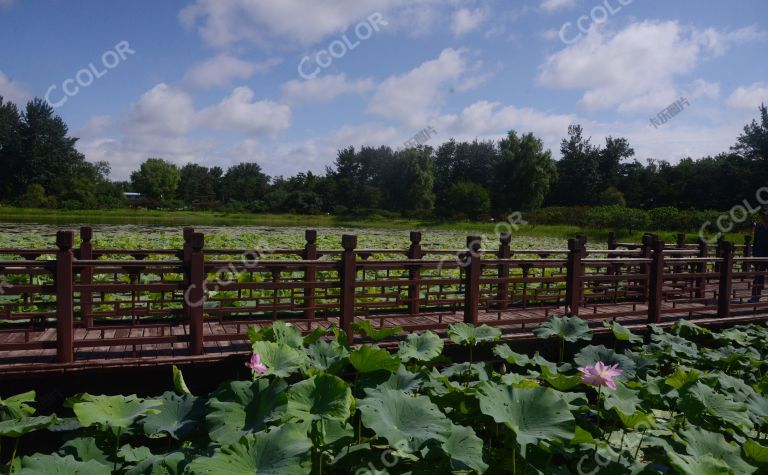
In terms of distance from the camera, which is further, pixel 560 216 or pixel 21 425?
pixel 560 216

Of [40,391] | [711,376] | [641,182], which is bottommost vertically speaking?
[40,391]

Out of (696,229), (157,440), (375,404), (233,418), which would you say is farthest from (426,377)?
(696,229)

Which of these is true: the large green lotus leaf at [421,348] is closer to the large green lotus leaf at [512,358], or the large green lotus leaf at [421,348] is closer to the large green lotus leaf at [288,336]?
the large green lotus leaf at [512,358]

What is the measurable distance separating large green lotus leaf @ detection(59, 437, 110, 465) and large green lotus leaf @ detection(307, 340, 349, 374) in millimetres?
1289

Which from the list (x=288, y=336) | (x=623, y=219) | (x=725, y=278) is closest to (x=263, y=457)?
(x=288, y=336)

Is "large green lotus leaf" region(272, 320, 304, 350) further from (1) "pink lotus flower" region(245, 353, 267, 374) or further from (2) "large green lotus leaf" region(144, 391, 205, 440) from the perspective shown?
(2) "large green lotus leaf" region(144, 391, 205, 440)

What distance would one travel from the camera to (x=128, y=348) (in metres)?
4.39

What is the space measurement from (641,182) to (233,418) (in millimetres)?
44234

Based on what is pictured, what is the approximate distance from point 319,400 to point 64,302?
2.37 meters

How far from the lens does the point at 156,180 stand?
63594 millimetres

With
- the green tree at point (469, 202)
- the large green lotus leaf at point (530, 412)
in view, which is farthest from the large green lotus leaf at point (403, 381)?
the green tree at point (469, 202)

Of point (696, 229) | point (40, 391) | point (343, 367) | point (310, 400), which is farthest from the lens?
point (696, 229)

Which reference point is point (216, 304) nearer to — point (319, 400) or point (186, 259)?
point (186, 259)

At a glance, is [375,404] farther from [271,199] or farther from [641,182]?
[641,182]
